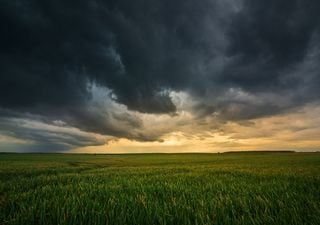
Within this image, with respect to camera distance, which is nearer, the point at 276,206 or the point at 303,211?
the point at 303,211

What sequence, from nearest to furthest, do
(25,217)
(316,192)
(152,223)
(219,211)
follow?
(152,223)
(25,217)
(219,211)
(316,192)

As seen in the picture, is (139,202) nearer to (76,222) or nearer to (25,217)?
(76,222)

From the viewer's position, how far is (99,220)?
2.78m

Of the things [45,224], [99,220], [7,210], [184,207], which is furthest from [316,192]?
[7,210]

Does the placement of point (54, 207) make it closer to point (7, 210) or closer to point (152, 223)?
point (7, 210)

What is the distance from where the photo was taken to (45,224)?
9.18 ft

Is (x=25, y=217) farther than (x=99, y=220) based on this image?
Yes

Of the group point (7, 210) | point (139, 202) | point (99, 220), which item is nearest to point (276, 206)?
point (139, 202)

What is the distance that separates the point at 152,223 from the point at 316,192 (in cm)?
442

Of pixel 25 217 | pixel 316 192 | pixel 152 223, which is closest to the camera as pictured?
pixel 152 223

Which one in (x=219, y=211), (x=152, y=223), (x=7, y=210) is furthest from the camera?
(x=7, y=210)

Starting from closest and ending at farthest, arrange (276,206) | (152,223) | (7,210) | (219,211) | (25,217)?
(152,223), (25,217), (219,211), (276,206), (7,210)

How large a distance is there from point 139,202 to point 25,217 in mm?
1886

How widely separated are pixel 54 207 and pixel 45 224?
0.79 metres
